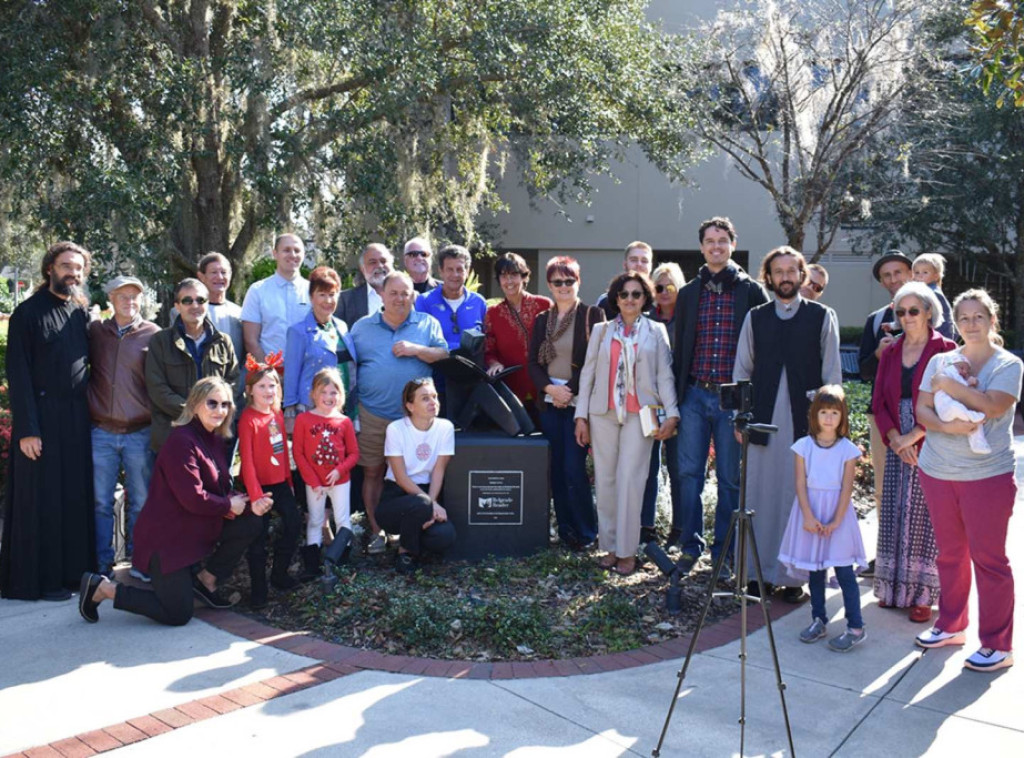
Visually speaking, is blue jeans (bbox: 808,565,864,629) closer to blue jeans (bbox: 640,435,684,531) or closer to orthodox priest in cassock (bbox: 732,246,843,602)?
orthodox priest in cassock (bbox: 732,246,843,602)

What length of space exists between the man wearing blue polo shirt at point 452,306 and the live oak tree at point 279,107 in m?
5.00

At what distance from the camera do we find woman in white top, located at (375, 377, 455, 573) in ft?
19.3

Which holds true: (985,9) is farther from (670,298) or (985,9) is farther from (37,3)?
(37,3)

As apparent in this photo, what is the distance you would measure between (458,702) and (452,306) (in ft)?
10.7

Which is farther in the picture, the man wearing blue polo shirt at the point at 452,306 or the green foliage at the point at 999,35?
the man wearing blue polo shirt at the point at 452,306

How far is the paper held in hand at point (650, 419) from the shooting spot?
19.4 ft

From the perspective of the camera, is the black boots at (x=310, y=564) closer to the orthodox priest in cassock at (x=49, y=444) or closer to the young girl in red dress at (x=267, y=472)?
the young girl in red dress at (x=267, y=472)

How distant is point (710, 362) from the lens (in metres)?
5.86

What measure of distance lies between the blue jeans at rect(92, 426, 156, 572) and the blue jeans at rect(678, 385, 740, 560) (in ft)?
10.9

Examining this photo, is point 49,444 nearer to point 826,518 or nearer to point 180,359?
point 180,359

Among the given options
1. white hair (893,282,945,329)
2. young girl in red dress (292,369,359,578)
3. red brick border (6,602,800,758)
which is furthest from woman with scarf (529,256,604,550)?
white hair (893,282,945,329)

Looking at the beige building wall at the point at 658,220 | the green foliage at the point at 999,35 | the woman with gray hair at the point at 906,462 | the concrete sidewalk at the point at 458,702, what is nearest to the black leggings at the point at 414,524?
the concrete sidewalk at the point at 458,702

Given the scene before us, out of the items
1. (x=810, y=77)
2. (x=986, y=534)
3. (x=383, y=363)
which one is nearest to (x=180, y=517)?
(x=383, y=363)

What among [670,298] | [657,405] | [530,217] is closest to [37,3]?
[670,298]
